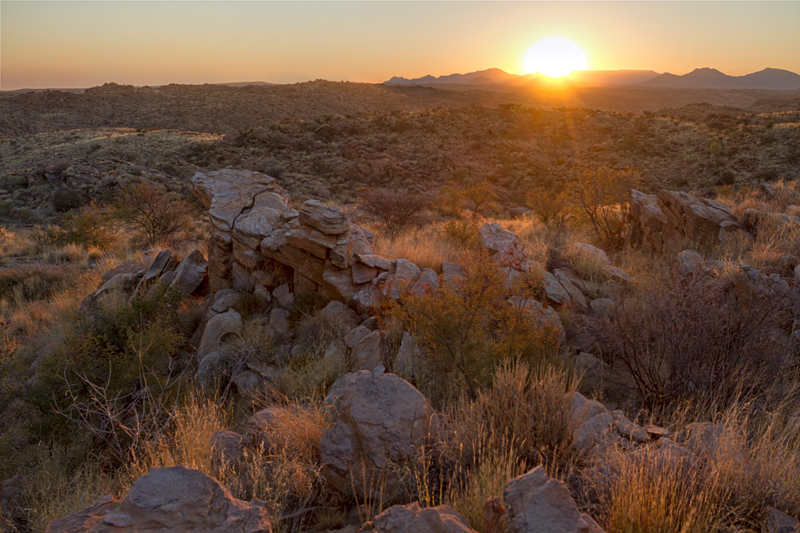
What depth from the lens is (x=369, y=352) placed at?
19.1ft

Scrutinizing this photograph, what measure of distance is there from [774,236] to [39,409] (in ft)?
40.1

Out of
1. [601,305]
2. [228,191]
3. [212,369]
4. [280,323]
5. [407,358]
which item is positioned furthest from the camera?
[228,191]

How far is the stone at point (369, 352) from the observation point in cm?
566

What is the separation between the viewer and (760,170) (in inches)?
925

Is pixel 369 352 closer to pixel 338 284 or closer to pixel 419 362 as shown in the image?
pixel 419 362

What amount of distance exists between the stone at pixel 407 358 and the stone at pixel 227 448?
6.72 feet

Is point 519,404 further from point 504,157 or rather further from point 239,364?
point 504,157

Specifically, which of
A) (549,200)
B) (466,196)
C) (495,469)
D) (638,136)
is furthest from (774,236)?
(638,136)

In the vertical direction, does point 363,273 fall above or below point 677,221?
below

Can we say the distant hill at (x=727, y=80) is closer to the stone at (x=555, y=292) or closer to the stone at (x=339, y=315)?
the stone at (x=555, y=292)

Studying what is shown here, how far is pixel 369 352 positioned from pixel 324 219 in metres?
2.51

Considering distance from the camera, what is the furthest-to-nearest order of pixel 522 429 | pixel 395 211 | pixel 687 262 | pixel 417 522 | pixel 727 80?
pixel 727 80 → pixel 395 211 → pixel 687 262 → pixel 522 429 → pixel 417 522

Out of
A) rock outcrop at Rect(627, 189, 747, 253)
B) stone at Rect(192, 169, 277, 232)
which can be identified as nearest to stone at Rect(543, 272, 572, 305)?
rock outcrop at Rect(627, 189, 747, 253)

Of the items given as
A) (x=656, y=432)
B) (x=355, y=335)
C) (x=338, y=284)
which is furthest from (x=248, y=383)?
A: (x=656, y=432)
